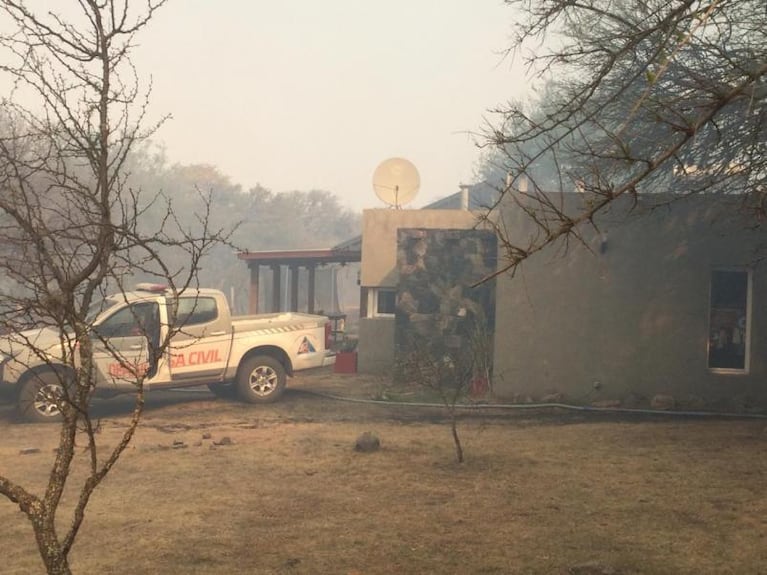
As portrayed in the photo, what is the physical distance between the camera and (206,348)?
44.2 ft

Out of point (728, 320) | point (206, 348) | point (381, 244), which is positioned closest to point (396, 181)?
point (381, 244)

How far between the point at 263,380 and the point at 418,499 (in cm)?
677

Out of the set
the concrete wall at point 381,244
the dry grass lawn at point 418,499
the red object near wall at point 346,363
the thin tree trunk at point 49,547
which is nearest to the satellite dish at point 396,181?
the concrete wall at point 381,244

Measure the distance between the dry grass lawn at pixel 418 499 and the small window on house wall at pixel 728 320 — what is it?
2191mm

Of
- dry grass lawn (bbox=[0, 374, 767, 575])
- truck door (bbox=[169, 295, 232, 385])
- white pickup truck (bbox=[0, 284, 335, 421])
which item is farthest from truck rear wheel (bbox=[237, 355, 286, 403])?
dry grass lawn (bbox=[0, 374, 767, 575])

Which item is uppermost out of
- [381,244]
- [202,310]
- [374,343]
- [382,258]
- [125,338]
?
[381,244]

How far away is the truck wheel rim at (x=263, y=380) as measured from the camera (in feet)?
46.0

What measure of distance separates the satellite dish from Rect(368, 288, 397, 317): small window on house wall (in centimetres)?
266

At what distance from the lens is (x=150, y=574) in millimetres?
5754

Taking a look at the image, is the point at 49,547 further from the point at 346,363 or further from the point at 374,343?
the point at 374,343

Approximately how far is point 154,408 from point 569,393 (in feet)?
23.5

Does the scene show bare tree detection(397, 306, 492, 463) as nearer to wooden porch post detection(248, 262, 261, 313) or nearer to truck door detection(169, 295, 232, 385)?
truck door detection(169, 295, 232, 385)

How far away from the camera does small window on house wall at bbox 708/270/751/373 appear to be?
13.7m

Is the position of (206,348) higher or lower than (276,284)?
lower
